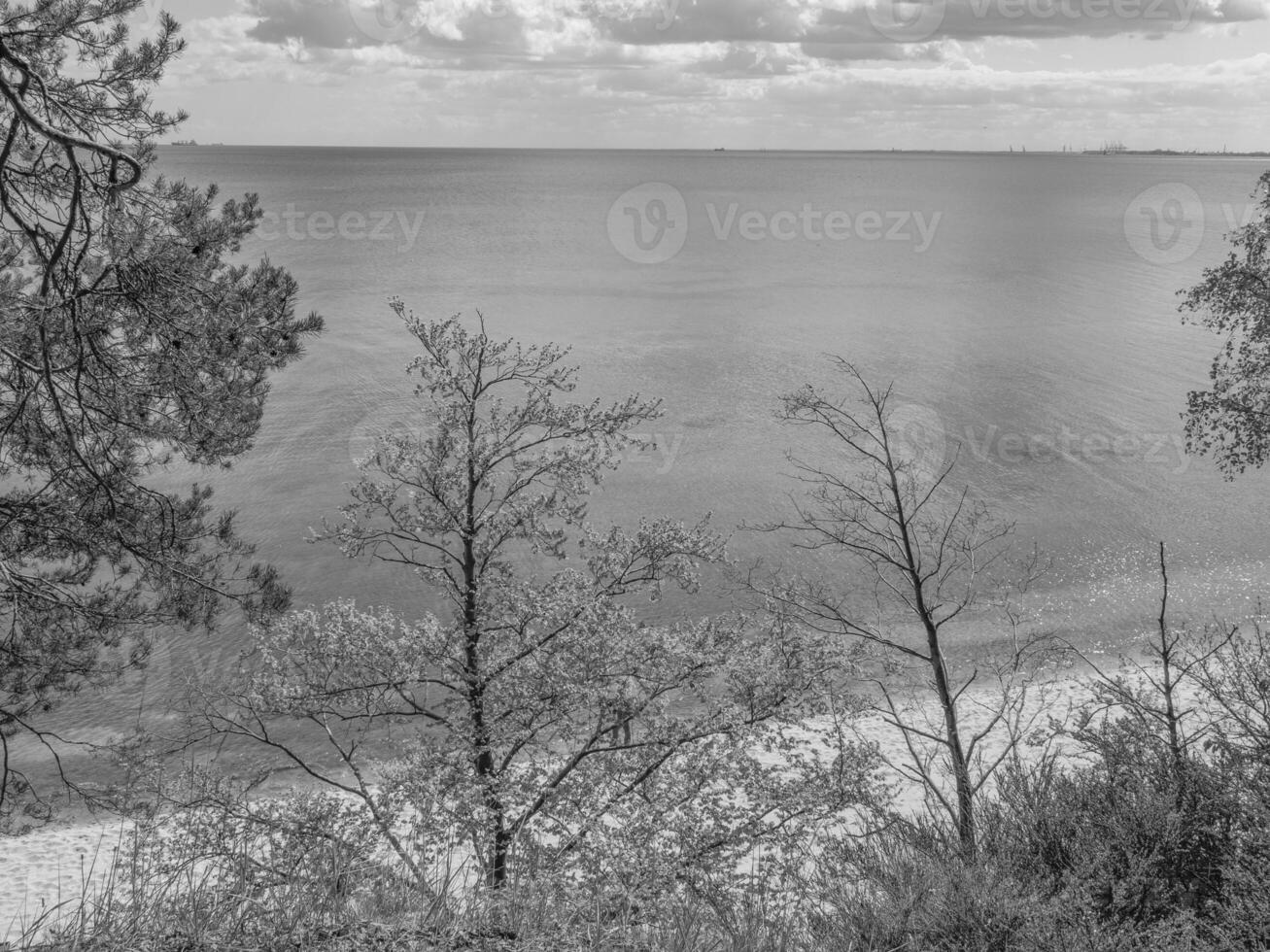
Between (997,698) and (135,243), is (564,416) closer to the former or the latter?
(135,243)

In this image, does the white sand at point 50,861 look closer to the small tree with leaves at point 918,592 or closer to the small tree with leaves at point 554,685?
the small tree with leaves at point 554,685

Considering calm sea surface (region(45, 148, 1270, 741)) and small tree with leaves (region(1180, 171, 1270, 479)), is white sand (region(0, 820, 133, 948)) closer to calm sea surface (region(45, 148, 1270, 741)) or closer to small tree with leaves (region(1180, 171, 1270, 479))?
calm sea surface (region(45, 148, 1270, 741))

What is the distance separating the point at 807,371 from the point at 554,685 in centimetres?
3944

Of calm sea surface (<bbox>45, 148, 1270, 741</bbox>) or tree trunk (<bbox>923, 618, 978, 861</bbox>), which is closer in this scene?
tree trunk (<bbox>923, 618, 978, 861</bbox>)

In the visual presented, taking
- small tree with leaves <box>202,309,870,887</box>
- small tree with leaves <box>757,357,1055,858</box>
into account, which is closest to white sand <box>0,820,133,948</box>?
small tree with leaves <box>202,309,870,887</box>

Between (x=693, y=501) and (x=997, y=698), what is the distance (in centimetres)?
1175

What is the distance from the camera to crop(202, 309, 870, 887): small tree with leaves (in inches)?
421

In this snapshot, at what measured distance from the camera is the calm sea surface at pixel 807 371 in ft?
97.4

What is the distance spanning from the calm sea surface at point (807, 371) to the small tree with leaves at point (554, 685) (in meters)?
12.2

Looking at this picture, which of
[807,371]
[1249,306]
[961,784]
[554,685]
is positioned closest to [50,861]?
[554,685]

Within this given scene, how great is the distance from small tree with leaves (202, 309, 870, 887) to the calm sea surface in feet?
40.1

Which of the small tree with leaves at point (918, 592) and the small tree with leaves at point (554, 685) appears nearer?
the small tree with leaves at point (554, 685)

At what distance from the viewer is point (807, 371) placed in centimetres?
4894

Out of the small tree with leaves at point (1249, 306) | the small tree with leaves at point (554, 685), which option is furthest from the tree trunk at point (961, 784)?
the small tree with leaves at point (1249, 306)
